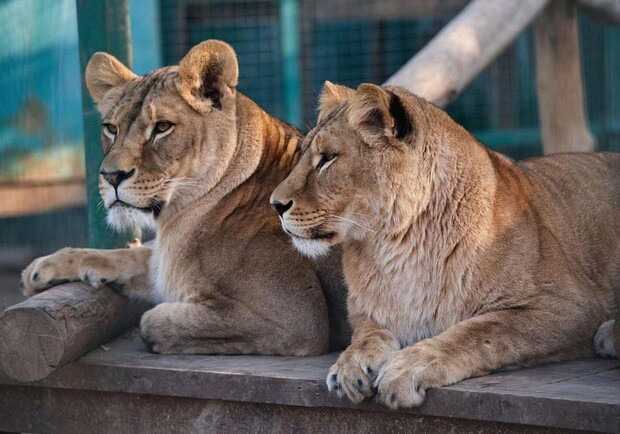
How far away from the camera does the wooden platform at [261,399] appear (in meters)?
3.04

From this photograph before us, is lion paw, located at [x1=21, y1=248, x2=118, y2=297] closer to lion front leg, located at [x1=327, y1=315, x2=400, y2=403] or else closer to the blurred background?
lion front leg, located at [x1=327, y1=315, x2=400, y2=403]

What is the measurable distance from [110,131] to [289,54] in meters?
4.39

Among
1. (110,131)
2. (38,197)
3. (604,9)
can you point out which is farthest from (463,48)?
(38,197)

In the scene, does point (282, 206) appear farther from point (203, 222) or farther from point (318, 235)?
point (203, 222)

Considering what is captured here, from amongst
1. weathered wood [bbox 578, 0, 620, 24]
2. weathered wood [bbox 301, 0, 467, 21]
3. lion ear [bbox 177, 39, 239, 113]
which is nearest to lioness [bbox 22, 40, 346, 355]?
lion ear [bbox 177, 39, 239, 113]

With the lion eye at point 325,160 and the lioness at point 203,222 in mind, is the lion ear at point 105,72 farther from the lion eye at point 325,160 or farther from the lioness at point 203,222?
the lion eye at point 325,160

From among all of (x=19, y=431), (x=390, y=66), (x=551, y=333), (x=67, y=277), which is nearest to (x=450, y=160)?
(x=551, y=333)

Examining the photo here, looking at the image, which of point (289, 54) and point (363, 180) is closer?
point (363, 180)

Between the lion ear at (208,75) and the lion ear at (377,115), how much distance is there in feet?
2.23

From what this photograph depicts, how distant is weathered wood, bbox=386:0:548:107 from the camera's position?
205 inches

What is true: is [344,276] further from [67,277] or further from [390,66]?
[390,66]

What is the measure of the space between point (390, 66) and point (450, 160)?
5489 mm

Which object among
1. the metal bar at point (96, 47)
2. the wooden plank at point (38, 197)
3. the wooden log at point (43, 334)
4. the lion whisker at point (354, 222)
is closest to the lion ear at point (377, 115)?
the lion whisker at point (354, 222)

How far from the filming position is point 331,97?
380 cm
